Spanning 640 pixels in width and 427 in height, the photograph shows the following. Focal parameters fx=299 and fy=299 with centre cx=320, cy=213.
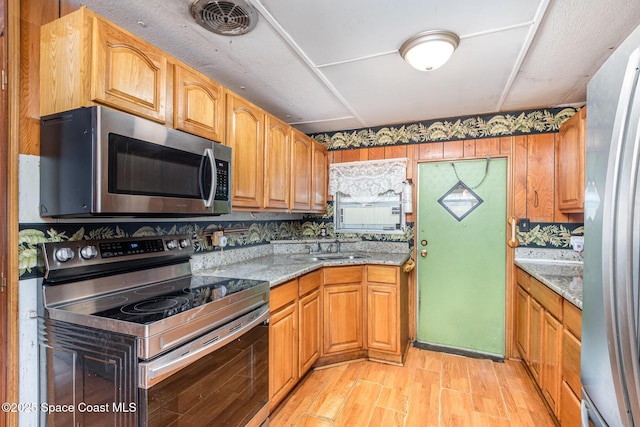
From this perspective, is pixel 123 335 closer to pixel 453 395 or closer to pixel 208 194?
pixel 208 194

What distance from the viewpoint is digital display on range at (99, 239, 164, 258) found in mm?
1499

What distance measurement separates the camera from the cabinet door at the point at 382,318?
2.63m

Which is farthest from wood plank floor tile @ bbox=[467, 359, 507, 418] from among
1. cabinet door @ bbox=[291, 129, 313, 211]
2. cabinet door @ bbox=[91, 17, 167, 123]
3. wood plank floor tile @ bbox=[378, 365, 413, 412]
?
cabinet door @ bbox=[91, 17, 167, 123]

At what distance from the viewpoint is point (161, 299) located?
142cm

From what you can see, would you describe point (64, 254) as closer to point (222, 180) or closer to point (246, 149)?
point (222, 180)

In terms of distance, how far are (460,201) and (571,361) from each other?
168cm

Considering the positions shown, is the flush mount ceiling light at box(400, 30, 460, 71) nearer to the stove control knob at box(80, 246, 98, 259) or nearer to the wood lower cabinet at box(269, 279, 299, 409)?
the wood lower cabinet at box(269, 279, 299, 409)

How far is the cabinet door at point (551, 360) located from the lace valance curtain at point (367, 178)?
5.61 ft

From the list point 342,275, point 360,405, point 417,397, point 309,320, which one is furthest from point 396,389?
point 342,275

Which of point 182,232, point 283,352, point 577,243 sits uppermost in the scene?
point 182,232

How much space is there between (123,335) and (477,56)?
90.7 inches

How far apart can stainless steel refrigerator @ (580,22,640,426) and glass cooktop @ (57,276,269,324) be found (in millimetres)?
1382

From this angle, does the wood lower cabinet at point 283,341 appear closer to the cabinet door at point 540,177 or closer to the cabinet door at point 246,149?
the cabinet door at point 246,149

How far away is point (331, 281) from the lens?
2.60 metres
